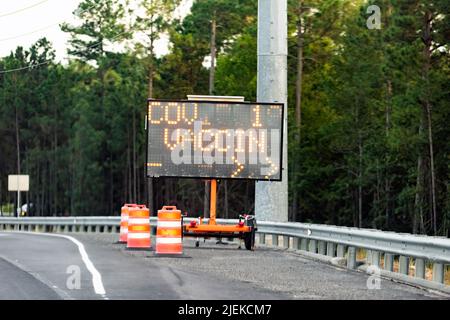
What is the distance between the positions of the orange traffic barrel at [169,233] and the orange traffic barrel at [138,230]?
6.34 feet

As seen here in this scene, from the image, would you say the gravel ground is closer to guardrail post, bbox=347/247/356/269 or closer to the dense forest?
guardrail post, bbox=347/247/356/269

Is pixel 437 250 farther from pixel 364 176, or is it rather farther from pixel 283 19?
Result: pixel 364 176

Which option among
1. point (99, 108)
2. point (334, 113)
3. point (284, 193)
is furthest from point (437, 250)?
point (99, 108)

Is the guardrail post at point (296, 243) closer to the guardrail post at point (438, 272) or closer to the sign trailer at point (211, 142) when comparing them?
the sign trailer at point (211, 142)

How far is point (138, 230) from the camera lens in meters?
25.7

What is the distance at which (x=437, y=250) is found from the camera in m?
16.8

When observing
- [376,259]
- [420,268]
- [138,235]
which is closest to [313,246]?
[138,235]

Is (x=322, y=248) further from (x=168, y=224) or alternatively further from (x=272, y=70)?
(x=272, y=70)

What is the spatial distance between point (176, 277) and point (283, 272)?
8.40 ft

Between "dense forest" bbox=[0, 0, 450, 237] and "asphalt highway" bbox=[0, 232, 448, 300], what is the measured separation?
11.3m

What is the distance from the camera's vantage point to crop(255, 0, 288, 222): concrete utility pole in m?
29.1

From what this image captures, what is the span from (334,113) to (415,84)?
25.8 meters

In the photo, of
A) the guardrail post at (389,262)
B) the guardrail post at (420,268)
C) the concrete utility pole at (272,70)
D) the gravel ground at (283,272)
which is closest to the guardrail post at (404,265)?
the gravel ground at (283,272)
